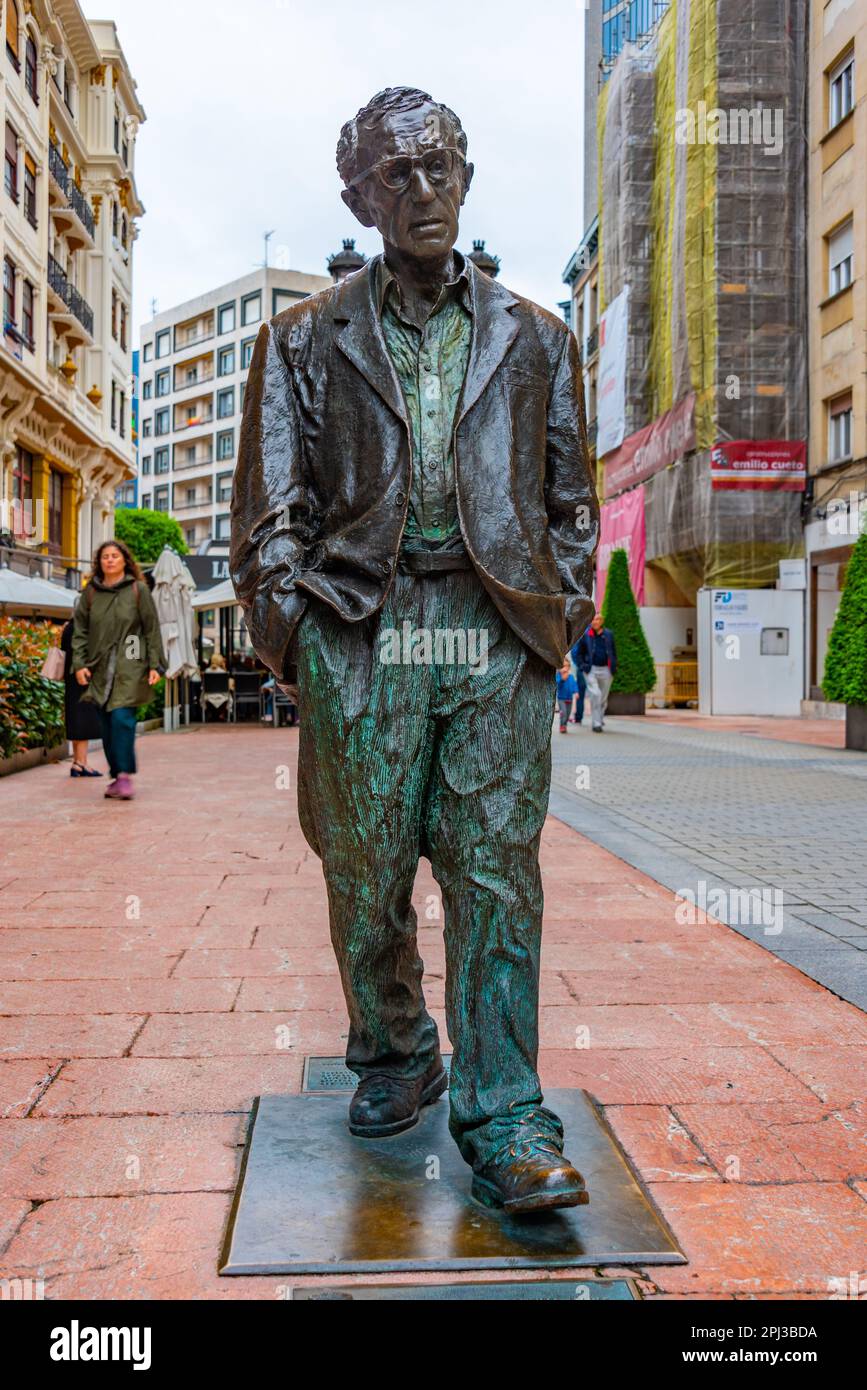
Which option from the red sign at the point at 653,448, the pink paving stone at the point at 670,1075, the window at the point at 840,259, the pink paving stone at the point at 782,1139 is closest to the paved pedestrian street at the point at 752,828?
the pink paving stone at the point at 670,1075

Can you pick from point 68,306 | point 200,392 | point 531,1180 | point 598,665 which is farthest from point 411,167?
point 200,392

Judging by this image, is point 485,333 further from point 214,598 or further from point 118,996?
point 214,598

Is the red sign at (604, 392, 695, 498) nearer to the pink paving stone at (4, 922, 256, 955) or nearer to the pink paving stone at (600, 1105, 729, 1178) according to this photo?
the pink paving stone at (4, 922, 256, 955)

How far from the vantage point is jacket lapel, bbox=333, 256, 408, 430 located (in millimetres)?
2598

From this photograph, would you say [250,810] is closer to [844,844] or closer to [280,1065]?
[844,844]

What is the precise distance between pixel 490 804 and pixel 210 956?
2.43 meters

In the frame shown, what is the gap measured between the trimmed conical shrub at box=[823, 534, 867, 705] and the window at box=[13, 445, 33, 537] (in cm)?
2158

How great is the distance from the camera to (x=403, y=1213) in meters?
2.44

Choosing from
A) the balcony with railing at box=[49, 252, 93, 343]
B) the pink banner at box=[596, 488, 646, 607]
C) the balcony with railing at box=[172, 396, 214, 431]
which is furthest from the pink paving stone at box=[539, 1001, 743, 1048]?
the balcony with railing at box=[172, 396, 214, 431]

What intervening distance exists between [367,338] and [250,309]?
257 feet

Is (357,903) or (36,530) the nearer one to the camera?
(357,903)

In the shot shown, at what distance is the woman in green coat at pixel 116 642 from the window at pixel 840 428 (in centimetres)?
1856
